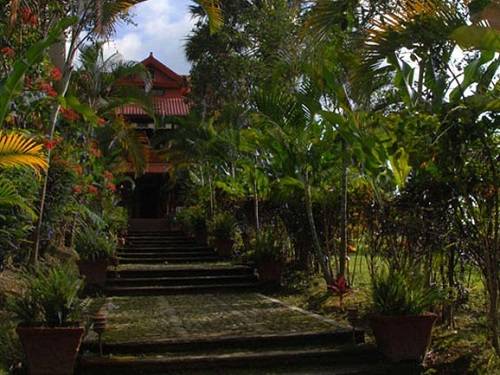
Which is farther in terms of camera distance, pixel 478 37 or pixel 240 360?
pixel 240 360

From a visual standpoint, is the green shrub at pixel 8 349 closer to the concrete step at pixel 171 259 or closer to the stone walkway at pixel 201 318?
the stone walkway at pixel 201 318

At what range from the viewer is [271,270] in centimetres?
1107

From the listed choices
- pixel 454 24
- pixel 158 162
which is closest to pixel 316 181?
pixel 454 24

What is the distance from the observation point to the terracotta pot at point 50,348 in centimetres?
543

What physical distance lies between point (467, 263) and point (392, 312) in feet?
3.97

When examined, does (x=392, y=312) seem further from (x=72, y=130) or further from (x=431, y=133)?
(x=72, y=130)

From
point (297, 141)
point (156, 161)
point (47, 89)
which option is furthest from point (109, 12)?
point (156, 161)

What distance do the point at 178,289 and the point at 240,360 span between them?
4.99 m

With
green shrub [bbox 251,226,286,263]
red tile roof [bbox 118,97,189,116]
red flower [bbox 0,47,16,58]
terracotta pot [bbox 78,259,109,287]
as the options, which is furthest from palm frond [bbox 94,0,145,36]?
red tile roof [bbox 118,97,189,116]

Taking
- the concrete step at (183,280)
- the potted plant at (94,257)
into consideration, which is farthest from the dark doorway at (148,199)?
the potted plant at (94,257)

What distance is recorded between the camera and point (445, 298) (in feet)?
20.9

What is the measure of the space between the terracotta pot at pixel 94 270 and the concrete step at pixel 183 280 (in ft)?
1.17

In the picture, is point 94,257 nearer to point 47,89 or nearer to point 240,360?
point 47,89

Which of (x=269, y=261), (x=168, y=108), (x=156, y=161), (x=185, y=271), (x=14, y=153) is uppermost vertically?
(x=168, y=108)
